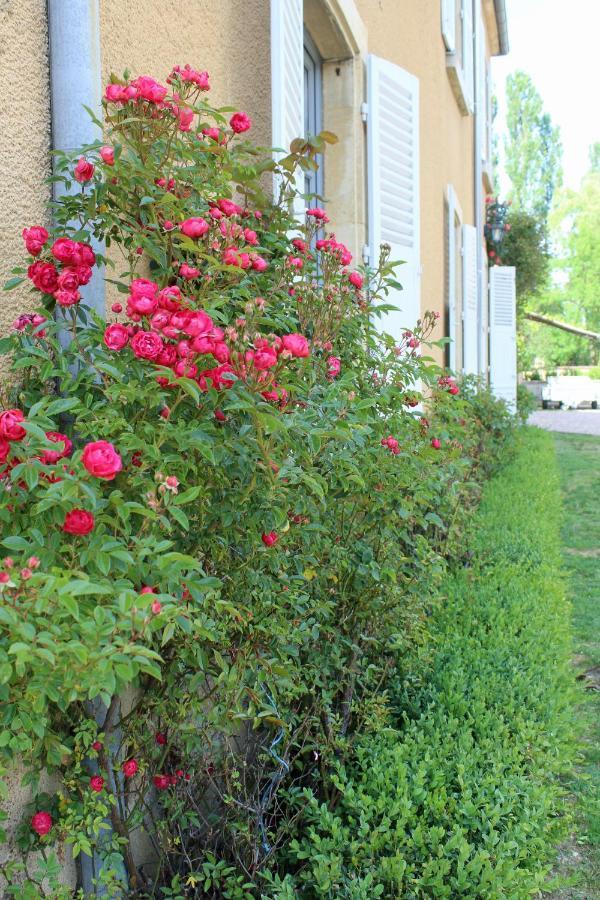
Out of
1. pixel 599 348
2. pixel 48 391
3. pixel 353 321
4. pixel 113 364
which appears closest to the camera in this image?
pixel 113 364

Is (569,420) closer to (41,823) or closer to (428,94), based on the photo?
(428,94)

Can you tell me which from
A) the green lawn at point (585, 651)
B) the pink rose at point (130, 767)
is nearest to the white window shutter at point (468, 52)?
the green lawn at point (585, 651)

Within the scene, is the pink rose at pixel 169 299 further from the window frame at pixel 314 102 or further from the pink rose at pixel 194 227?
the window frame at pixel 314 102

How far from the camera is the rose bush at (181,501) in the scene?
1.37 m

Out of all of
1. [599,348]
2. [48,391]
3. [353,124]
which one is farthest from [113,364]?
[599,348]

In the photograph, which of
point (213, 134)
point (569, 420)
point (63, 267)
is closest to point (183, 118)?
point (213, 134)

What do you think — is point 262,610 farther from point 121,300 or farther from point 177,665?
point 121,300

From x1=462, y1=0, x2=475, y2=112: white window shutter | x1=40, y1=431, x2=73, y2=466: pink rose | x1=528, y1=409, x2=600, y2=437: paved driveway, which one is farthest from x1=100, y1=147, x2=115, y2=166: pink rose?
x1=528, y1=409, x2=600, y2=437: paved driveway

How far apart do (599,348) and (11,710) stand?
4086 centimetres

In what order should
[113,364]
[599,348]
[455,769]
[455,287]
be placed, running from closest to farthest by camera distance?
[113,364]
[455,769]
[455,287]
[599,348]

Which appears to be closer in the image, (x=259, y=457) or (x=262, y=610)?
(x=259, y=457)

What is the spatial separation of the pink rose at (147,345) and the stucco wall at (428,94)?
3.76 m

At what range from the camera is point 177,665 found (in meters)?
1.89

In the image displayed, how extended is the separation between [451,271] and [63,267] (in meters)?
7.41
